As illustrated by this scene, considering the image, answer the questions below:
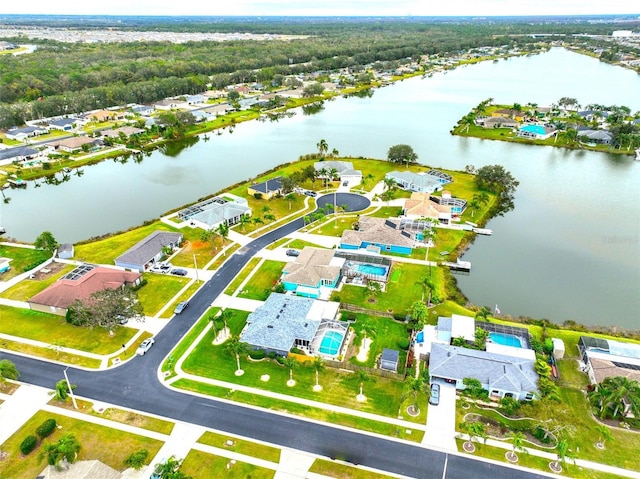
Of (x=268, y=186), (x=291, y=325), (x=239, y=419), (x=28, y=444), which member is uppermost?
(x=291, y=325)

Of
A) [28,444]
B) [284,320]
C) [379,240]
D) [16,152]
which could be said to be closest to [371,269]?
[379,240]

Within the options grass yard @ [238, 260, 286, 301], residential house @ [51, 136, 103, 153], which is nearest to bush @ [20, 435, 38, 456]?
grass yard @ [238, 260, 286, 301]

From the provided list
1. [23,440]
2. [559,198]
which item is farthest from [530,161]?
[23,440]

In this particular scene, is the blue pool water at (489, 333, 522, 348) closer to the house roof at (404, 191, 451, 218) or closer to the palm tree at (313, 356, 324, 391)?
the palm tree at (313, 356, 324, 391)

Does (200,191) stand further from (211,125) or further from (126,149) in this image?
(211,125)

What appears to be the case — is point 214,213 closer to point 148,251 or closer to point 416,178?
point 148,251
